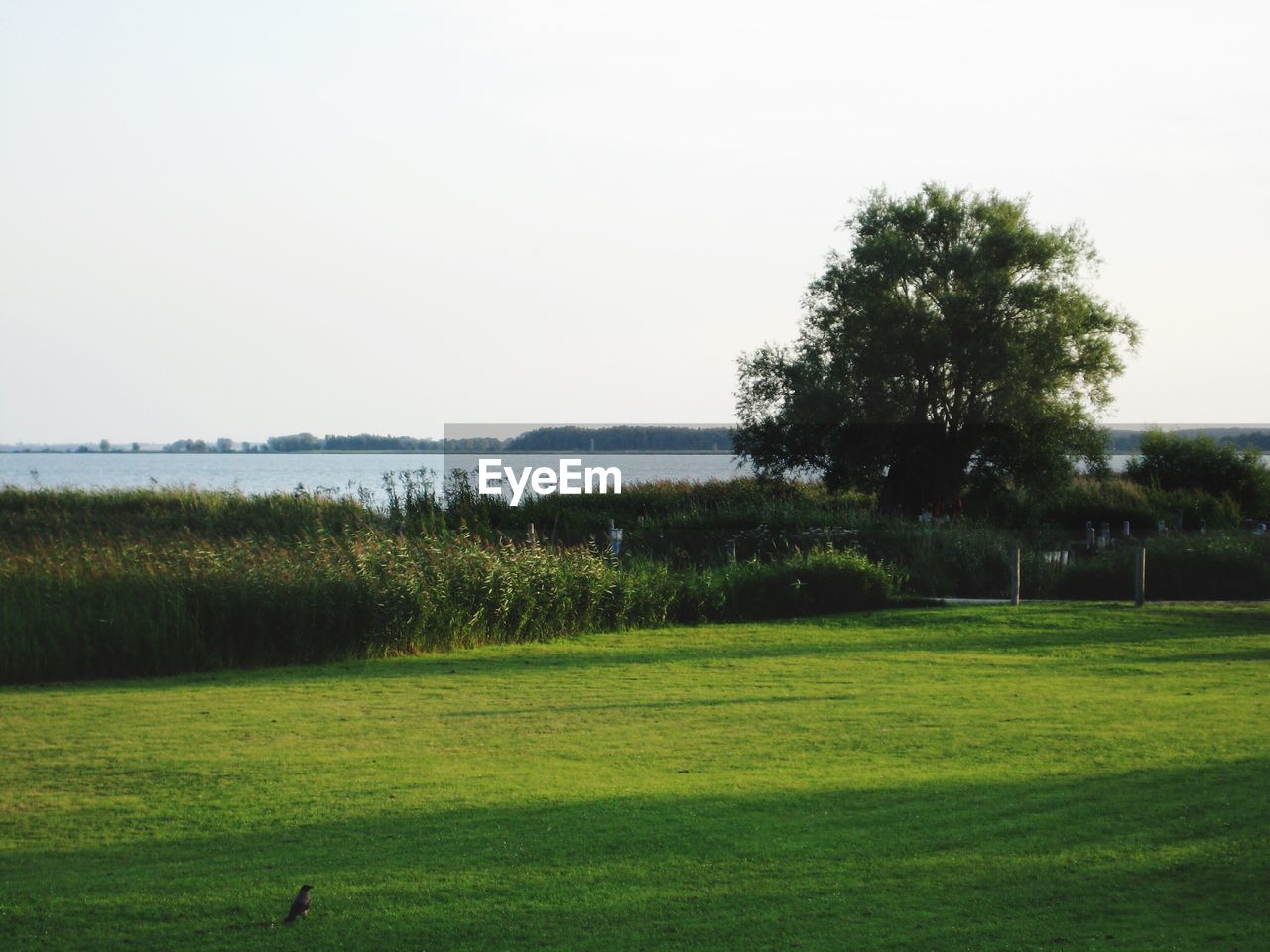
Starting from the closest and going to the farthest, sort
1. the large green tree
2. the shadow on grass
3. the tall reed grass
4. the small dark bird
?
the shadow on grass, the small dark bird, the tall reed grass, the large green tree

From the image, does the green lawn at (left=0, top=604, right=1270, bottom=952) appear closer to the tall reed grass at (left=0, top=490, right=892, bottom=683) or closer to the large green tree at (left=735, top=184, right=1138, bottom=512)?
the tall reed grass at (left=0, top=490, right=892, bottom=683)

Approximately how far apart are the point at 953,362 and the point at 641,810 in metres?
26.8

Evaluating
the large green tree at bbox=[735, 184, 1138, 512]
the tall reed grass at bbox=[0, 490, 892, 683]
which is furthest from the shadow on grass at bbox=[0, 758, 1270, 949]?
the large green tree at bbox=[735, 184, 1138, 512]

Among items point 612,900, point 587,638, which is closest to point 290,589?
point 587,638

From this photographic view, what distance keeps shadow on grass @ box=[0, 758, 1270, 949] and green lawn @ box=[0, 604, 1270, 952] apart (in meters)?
0.02

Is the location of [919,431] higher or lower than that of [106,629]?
higher

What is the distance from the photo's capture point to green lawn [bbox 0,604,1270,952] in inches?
204

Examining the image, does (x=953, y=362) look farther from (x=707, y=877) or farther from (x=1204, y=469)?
(x=707, y=877)

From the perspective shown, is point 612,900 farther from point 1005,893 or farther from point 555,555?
point 555,555

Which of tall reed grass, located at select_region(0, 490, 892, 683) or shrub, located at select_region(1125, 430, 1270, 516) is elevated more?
shrub, located at select_region(1125, 430, 1270, 516)

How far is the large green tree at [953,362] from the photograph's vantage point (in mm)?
31781

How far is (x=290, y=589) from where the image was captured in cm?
1412

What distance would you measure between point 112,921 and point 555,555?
1262 cm

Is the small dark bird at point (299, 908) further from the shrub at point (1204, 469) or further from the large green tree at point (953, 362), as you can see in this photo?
the shrub at point (1204, 469)
